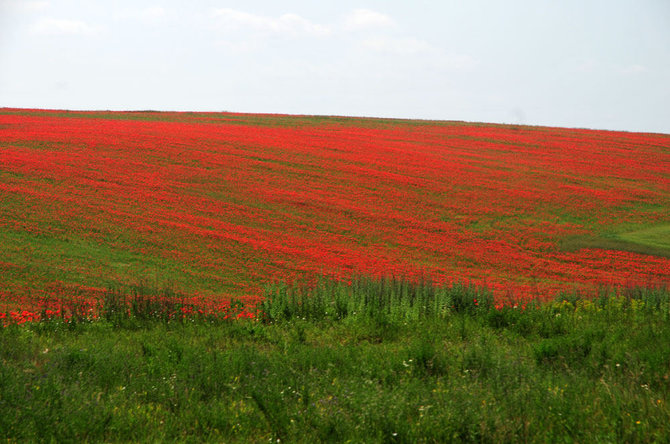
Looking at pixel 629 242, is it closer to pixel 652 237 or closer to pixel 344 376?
pixel 652 237

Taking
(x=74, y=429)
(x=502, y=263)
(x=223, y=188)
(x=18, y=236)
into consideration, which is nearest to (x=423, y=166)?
(x=223, y=188)

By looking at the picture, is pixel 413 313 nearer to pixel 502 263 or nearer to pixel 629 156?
pixel 502 263

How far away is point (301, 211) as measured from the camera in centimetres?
2245

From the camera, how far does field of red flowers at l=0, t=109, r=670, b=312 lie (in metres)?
15.8

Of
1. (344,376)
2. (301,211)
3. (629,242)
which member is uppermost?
(344,376)

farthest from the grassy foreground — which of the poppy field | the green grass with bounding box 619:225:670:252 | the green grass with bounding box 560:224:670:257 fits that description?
the green grass with bounding box 619:225:670:252

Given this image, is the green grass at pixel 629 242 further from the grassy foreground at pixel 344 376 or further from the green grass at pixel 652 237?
the grassy foreground at pixel 344 376

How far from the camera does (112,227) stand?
1850cm

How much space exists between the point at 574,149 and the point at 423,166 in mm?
14524

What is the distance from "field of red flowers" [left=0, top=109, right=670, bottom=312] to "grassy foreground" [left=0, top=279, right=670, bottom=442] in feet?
9.84

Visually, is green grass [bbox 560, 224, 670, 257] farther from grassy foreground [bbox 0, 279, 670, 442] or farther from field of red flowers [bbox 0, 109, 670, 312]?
grassy foreground [bbox 0, 279, 670, 442]

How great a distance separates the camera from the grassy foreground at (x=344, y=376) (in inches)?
204

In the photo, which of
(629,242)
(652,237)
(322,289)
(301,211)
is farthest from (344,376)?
(652,237)

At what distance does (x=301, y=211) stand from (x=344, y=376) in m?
15.8
